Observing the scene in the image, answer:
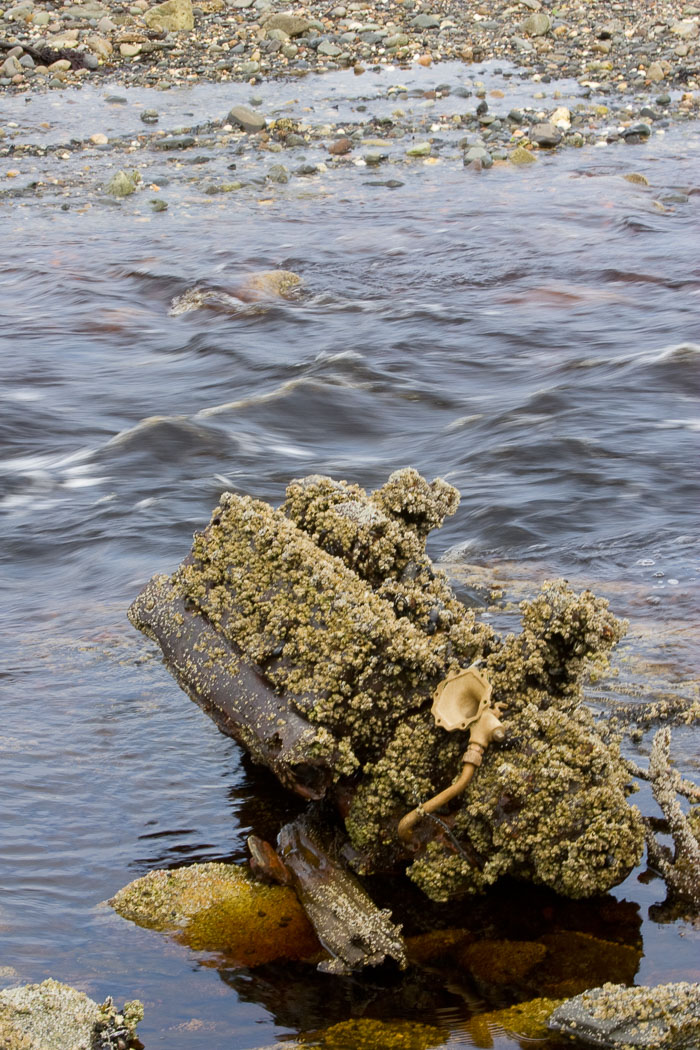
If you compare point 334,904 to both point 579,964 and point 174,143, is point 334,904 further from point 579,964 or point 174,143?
point 174,143

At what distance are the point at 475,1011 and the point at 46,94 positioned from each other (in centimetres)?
1825

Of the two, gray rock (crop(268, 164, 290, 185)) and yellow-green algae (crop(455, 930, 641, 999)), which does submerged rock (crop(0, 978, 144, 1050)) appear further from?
gray rock (crop(268, 164, 290, 185))

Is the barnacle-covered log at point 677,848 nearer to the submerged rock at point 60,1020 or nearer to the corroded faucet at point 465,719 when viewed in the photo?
the corroded faucet at point 465,719

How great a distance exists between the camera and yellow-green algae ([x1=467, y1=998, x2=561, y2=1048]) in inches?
114

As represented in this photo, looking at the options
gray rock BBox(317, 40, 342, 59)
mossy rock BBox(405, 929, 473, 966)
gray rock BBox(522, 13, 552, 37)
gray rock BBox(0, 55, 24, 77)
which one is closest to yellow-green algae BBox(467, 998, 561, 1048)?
mossy rock BBox(405, 929, 473, 966)

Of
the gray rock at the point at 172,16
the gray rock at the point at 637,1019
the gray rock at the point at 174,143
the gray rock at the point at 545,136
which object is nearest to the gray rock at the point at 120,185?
the gray rock at the point at 174,143

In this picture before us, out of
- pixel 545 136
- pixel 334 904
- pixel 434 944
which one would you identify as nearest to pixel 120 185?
pixel 545 136

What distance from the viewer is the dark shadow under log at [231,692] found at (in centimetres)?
341

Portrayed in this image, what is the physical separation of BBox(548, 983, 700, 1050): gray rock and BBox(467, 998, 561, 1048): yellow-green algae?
52 millimetres

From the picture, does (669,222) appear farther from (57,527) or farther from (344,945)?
(344,945)

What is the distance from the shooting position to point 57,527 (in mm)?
6855

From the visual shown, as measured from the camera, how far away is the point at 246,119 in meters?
16.7

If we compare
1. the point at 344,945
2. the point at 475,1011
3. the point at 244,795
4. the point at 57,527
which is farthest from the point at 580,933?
the point at 57,527

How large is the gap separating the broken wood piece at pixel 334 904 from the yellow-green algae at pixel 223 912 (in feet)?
0.23
